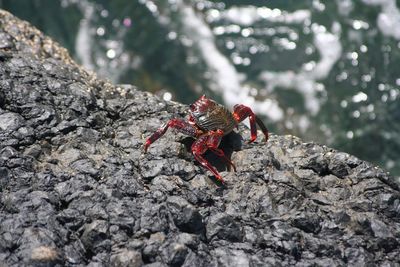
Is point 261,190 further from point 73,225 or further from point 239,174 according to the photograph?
point 73,225

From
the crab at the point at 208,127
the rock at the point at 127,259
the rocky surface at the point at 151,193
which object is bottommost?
the rock at the point at 127,259

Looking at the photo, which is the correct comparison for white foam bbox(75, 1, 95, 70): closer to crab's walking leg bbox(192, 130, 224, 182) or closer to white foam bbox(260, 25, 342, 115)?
white foam bbox(260, 25, 342, 115)

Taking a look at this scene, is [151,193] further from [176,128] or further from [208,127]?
[208,127]

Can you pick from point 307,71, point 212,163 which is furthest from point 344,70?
point 212,163

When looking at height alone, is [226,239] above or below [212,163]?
below

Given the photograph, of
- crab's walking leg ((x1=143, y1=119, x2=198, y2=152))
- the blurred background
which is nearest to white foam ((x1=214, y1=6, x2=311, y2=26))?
the blurred background

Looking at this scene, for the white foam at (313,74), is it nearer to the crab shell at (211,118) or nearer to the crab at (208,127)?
the crab at (208,127)

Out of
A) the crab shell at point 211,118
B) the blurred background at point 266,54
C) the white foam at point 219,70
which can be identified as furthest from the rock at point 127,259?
the white foam at point 219,70
